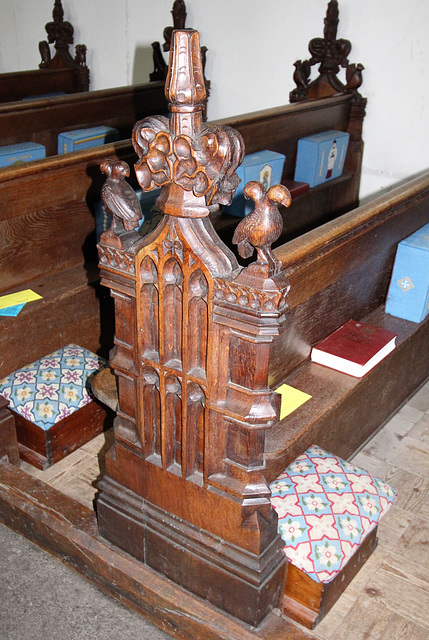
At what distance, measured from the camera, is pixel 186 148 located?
4.24 feet

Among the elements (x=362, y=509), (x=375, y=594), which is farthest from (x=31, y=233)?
(x=375, y=594)

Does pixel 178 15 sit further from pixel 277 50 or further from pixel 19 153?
pixel 19 153

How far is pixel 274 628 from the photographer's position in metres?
1.61

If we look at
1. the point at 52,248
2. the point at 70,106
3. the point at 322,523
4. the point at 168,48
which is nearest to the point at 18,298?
the point at 52,248

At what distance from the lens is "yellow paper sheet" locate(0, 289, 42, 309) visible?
2.50 meters

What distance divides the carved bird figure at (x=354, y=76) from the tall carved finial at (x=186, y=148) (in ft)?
10.1

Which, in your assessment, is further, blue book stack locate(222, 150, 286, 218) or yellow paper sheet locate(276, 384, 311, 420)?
blue book stack locate(222, 150, 286, 218)

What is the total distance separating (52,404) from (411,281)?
1.42m

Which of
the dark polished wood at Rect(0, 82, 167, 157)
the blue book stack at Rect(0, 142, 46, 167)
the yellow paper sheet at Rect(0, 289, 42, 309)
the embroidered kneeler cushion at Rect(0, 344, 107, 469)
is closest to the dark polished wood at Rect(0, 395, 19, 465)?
the embroidered kneeler cushion at Rect(0, 344, 107, 469)

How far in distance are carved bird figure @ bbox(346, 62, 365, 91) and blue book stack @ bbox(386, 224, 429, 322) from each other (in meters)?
1.80

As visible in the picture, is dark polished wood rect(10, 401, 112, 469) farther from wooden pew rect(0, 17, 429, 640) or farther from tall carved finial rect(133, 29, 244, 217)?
tall carved finial rect(133, 29, 244, 217)

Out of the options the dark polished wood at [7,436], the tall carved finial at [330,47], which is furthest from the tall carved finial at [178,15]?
the dark polished wood at [7,436]

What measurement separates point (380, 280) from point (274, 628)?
4.81 ft

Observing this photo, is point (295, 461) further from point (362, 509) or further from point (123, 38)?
point (123, 38)
